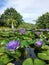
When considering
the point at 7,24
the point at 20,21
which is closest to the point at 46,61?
the point at 7,24

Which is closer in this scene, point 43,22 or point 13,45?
point 13,45

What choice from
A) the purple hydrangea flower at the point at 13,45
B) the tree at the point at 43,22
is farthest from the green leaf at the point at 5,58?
the tree at the point at 43,22

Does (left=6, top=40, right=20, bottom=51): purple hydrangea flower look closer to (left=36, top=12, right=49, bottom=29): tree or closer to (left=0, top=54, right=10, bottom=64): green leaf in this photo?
(left=0, top=54, right=10, bottom=64): green leaf

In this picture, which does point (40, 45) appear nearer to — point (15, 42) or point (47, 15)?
point (15, 42)

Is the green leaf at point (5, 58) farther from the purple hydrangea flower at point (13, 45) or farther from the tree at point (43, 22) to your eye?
the tree at point (43, 22)

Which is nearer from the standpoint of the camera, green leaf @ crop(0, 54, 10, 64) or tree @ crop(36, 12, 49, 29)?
green leaf @ crop(0, 54, 10, 64)

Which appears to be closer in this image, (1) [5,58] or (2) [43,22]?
(1) [5,58]

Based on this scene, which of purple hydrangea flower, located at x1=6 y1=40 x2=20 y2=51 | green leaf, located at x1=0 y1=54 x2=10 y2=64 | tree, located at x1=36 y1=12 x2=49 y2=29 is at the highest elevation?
tree, located at x1=36 y1=12 x2=49 y2=29

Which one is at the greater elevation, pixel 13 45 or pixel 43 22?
pixel 43 22

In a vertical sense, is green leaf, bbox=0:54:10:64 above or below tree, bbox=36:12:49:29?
below

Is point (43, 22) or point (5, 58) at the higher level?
point (43, 22)

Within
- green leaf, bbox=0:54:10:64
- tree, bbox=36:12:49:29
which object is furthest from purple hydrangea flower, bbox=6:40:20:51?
tree, bbox=36:12:49:29

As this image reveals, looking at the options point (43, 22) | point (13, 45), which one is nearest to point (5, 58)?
point (13, 45)

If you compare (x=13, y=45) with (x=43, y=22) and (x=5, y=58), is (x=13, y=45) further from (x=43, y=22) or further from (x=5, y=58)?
(x=43, y=22)
